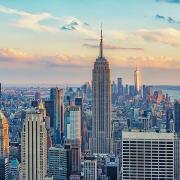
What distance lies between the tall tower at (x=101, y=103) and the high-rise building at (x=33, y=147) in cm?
371

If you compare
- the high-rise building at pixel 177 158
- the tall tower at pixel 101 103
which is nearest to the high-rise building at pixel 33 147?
the high-rise building at pixel 177 158

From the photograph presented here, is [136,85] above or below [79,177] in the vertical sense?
above

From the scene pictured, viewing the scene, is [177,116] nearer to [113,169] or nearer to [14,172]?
[113,169]

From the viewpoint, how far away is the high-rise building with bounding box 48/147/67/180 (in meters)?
12.8

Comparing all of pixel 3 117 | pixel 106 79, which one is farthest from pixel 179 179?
pixel 106 79

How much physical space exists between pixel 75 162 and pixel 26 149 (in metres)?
1.35

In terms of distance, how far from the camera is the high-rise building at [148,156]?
35.5 feet

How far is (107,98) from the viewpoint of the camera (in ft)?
65.8

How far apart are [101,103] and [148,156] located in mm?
9600

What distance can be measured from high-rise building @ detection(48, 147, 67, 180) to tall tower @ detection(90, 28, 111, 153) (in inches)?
116

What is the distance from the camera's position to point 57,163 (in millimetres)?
13250

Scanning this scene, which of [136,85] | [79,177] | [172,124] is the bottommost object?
[79,177]

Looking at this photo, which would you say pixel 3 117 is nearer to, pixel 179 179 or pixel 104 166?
pixel 104 166

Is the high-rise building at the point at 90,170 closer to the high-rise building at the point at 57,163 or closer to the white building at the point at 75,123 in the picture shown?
the high-rise building at the point at 57,163
